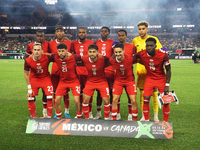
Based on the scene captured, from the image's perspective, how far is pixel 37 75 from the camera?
5863 millimetres

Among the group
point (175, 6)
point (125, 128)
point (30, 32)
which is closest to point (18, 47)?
point (30, 32)

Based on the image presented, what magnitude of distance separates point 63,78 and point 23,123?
162cm

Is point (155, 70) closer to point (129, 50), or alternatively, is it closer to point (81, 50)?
point (129, 50)

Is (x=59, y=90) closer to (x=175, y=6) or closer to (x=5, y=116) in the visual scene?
(x=5, y=116)

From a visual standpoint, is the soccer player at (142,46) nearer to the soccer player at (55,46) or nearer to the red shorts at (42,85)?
the soccer player at (55,46)

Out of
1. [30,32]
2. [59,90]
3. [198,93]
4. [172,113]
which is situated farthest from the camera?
[30,32]

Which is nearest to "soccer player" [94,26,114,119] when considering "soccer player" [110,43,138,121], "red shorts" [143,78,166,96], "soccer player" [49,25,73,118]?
"soccer player" [110,43,138,121]

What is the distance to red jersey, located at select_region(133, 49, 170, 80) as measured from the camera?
512 centimetres

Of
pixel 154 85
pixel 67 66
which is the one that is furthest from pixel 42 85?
pixel 154 85

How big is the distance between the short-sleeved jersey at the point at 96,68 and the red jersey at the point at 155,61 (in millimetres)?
774

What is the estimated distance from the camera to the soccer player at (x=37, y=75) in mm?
5620

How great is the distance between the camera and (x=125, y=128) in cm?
472

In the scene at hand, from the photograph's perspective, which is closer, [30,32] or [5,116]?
[5,116]

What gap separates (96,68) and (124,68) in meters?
0.68
